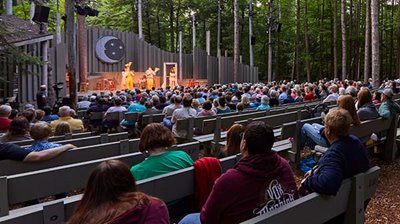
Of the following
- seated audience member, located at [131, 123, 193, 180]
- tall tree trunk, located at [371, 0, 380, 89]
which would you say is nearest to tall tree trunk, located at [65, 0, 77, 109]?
seated audience member, located at [131, 123, 193, 180]

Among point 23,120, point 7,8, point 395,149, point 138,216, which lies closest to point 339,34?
point 7,8

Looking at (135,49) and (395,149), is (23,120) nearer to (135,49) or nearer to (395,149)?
(395,149)

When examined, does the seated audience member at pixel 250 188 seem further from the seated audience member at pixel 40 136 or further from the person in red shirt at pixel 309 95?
the person in red shirt at pixel 309 95

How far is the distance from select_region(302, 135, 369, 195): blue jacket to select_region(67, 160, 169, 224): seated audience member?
3.53 feet

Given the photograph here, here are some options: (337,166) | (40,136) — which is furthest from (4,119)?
(337,166)

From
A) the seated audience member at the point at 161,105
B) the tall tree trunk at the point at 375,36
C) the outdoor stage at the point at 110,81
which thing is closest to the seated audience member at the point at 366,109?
the seated audience member at the point at 161,105

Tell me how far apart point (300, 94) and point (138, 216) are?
12460mm

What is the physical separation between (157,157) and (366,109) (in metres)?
3.89

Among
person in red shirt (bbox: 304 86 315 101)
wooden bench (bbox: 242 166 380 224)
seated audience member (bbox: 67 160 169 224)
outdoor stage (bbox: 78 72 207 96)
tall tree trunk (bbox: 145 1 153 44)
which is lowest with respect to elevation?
wooden bench (bbox: 242 166 380 224)

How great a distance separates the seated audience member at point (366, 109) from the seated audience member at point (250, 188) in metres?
3.76

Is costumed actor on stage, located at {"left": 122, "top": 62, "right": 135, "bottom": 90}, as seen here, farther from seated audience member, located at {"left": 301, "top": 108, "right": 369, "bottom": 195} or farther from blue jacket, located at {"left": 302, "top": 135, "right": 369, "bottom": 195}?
blue jacket, located at {"left": 302, "top": 135, "right": 369, "bottom": 195}

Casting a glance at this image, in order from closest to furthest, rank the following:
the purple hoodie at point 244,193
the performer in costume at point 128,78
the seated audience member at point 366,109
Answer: the purple hoodie at point 244,193, the seated audience member at point 366,109, the performer in costume at point 128,78

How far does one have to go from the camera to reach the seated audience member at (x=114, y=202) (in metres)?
1.67

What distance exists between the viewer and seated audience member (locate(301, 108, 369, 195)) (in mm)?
2426
